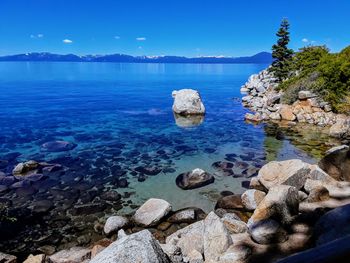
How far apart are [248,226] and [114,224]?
Answer: 513cm

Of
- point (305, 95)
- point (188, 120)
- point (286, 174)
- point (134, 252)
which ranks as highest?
point (134, 252)

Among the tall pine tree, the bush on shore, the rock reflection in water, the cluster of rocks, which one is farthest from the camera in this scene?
the tall pine tree

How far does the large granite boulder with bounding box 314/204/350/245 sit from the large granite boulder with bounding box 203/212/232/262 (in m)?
2.29

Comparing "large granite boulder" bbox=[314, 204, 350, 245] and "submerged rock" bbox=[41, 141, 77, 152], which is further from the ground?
"large granite boulder" bbox=[314, 204, 350, 245]

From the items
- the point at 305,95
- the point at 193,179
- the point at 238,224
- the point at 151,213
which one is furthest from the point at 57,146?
the point at 305,95

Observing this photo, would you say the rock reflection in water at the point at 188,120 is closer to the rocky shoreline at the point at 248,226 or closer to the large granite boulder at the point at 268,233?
the rocky shoreline at the point at 248,226

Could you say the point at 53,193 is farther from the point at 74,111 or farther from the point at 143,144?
the point at 74,111

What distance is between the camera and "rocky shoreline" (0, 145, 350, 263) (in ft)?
22.3

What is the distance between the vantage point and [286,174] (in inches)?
502

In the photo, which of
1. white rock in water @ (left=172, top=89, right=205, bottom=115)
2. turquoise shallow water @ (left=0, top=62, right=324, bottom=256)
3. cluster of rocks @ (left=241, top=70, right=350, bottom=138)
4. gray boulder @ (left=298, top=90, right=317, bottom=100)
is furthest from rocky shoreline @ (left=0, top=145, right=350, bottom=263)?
white rock in water @ (left=172, top=89, right=205, bottom=115)

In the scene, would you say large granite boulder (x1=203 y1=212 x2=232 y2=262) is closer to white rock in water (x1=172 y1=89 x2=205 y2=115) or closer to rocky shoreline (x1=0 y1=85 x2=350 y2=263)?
rocky shoreline (x1=0 y1=85 x2=350 y2=263)

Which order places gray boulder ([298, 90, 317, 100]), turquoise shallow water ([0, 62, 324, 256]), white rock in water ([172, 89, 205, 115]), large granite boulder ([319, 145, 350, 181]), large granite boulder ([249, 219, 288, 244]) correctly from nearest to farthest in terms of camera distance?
large granite boulder ([249, 219, 288, 244])
large granite boulder ([319, 145, 350, 181])
turquoise shallow water ([0, 62, 324, 256])
gray boulder ([298, 90, 317, 100])
white rock in water ([172, 89, 205, 115])

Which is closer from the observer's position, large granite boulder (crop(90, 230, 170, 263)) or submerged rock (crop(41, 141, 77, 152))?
large granite boulder (crop(90, 230, 170, 263))

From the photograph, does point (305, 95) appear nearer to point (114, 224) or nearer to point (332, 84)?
point (332, 84)
